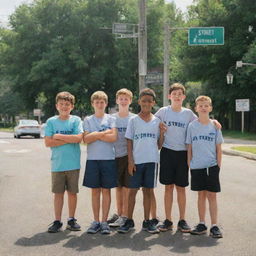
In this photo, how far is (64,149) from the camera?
6.02m

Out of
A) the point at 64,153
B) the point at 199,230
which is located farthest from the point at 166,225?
the point at 64,153

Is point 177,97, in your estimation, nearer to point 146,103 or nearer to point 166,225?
point 146,103

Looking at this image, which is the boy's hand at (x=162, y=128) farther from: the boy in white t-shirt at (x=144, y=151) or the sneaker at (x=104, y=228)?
the sneaker at (x=104, y=228)

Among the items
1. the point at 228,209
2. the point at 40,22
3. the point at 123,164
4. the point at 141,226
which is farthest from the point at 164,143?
the point at 40,22

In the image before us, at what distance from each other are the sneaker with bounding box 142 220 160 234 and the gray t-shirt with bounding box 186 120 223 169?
86cm

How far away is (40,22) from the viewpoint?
136 ft

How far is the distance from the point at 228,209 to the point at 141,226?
1724 millimetres

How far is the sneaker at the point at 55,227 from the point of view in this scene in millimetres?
5861

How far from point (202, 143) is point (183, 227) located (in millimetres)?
1063

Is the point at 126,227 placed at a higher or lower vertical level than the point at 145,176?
lower

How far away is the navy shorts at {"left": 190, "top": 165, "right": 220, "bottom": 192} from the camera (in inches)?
233

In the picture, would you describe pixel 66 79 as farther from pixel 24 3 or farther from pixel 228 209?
pixel 228 209

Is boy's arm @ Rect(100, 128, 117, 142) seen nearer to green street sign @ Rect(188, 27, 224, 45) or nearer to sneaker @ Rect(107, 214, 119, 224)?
sneaker @ Rect(107, 214, 119, 224)

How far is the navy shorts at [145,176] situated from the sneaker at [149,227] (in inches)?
17.8
